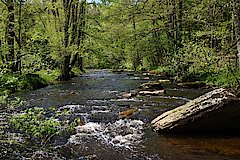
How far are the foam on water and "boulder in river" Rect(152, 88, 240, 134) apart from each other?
2.73 ft

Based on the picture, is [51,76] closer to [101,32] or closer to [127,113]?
[101,32]

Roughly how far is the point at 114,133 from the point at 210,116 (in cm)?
261

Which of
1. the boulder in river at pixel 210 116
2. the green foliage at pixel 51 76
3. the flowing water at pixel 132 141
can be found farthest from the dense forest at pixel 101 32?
the flowing water at pixel 132 141

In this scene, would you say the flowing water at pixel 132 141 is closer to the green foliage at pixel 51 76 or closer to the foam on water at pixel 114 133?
the foam on water at pixel 114 133

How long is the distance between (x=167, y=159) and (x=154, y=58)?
33.4 metres

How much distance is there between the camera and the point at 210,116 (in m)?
7.48

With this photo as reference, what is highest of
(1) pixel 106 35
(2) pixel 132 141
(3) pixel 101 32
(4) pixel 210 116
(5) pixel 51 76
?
(3) pixel 101 32

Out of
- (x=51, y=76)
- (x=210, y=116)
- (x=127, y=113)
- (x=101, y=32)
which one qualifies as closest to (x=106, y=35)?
(x=101, y=32)

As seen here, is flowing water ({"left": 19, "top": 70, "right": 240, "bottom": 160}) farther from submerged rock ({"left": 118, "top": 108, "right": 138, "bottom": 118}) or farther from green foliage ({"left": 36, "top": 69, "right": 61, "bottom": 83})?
green foliage ({"left": 36, "top": 69, "right": 61, "bottom": 83})

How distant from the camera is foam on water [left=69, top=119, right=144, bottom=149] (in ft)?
23.2

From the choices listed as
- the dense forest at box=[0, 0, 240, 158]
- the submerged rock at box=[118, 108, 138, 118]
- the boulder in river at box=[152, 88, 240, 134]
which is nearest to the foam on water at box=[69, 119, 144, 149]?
the submerged rock at box=[118, 108, 138, 118]

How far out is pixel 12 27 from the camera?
16734 millimetres

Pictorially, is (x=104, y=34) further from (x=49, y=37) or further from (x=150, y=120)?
(x=150, y=120)

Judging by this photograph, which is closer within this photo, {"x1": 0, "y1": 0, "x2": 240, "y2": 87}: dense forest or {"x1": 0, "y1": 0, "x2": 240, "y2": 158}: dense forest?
{"x1": 0, "y1": 0, "x2": 240, "y2": 158}: dense forest
